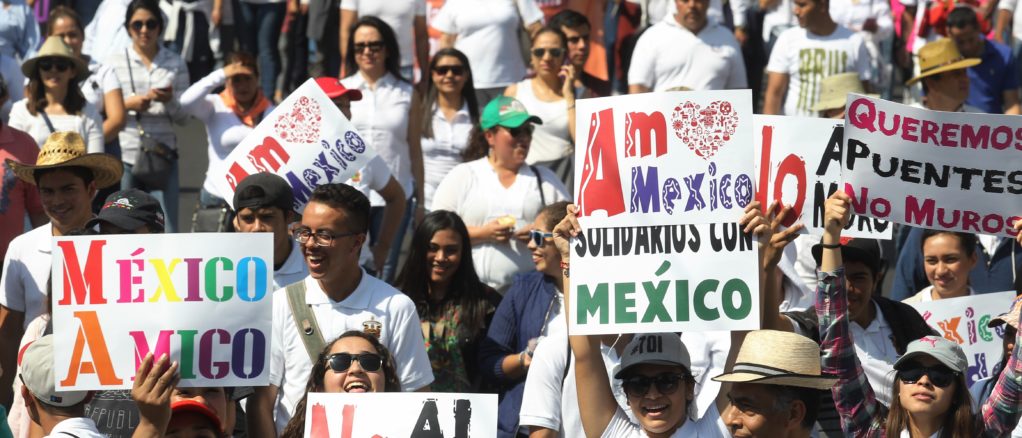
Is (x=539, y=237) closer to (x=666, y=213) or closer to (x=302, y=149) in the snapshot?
(x=302, y=149)

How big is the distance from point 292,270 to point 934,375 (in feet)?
9.57

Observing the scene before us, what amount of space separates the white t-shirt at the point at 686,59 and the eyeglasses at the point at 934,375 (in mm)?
5748

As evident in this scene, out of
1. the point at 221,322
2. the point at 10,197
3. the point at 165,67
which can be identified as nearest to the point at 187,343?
the point at 221,322

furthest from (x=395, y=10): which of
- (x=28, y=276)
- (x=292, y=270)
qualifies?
(x=28, y=276)

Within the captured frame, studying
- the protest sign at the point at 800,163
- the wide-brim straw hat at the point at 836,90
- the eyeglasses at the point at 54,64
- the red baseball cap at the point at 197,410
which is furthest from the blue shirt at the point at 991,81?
the red baseball cap at the point at 197,410

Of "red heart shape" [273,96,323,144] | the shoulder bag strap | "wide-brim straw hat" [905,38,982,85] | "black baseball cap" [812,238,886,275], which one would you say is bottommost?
"black baseball cap" [812,238,886,275]

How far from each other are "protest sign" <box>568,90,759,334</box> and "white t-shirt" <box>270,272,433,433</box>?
0.93 metres

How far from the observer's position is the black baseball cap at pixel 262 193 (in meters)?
7.94

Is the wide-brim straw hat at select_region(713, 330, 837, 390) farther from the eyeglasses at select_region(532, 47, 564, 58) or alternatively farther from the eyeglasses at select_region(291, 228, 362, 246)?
the eyeglasses at select_region(532, 47, 564, 58)

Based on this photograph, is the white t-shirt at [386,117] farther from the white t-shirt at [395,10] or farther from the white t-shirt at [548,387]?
the white t-shirt at [548,387]

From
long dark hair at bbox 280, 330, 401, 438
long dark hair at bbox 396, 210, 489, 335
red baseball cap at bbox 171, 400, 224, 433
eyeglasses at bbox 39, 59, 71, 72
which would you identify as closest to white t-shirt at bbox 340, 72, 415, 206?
eyeglasses at bbox 39, 59, 71, 72

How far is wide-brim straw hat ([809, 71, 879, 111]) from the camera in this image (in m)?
10.4

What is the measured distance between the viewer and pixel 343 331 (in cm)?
715

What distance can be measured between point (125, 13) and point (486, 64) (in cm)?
256
